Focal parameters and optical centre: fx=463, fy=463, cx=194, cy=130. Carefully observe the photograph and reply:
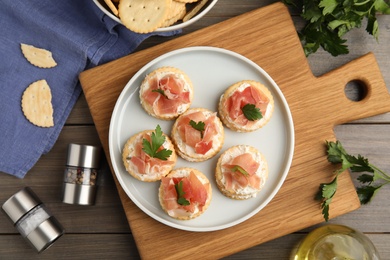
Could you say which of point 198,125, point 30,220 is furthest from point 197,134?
point 30,220

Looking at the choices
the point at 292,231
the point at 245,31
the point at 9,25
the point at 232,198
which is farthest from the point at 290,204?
the point at 9,25

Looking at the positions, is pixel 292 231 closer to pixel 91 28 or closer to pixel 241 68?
pixel 241 68

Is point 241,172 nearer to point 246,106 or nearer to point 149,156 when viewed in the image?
point 246,106

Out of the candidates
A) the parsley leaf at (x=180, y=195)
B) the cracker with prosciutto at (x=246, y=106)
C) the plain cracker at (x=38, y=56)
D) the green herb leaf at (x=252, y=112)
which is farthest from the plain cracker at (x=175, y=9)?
the parsley leaf at (x=180, y=195)

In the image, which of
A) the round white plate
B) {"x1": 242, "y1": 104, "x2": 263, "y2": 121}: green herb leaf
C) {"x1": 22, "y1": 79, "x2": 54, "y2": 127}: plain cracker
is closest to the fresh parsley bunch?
the round white plate

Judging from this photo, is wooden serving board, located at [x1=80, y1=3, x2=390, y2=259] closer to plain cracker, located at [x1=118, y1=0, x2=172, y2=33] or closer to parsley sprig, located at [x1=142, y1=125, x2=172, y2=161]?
plain cracker, located at [x1=118, y1=0, x2=172, y2=33]

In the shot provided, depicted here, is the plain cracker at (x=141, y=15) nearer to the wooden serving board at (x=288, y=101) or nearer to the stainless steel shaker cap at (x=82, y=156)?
the wooden serving board at (x=288, y=101)
